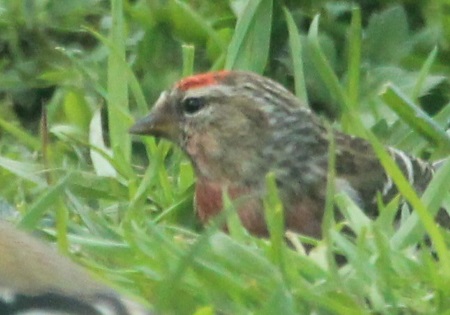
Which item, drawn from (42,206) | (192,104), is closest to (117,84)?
(192,104)

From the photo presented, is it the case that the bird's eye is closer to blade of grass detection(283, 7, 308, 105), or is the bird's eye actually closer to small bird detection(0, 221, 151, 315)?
blade of grass detection(283, 7, 308, 105)

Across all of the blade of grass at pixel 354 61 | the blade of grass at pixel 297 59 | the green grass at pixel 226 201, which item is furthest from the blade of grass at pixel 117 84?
the blade of grass at pixel 354 61

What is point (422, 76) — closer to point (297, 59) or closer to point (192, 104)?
point (297, 59)

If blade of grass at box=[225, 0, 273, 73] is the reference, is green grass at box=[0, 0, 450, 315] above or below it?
below

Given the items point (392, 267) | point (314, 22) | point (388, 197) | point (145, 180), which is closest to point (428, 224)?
point (392, 267)

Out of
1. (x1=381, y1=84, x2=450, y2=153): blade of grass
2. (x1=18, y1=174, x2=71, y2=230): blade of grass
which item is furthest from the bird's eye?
(x1=18, y1=174, x2=71, y2=230): blade of grass

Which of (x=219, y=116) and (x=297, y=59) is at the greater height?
(x=297, y=59)
